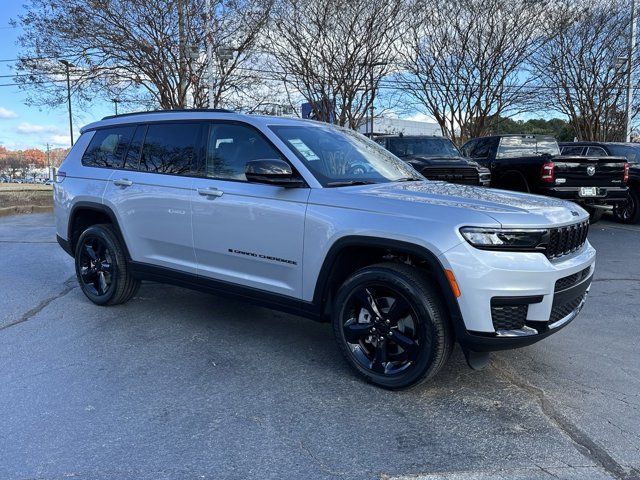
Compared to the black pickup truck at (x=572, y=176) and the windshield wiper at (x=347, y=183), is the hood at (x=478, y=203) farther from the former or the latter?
Result: the black pickup truck at (x=572, y=176)

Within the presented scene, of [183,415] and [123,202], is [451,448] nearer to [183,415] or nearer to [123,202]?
[183,415]

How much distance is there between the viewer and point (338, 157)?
4344 millimetres

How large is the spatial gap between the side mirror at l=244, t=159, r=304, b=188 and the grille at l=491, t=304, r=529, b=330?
1.59m

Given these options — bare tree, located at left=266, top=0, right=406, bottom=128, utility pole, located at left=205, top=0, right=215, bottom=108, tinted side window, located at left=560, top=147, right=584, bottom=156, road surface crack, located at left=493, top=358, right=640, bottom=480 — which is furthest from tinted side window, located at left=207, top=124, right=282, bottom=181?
bare tree, located at left=266, top=0, right=406, bottom=128

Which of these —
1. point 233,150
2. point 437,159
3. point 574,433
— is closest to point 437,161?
point 437,159

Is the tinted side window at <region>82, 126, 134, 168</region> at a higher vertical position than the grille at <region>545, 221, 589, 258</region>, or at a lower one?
higher

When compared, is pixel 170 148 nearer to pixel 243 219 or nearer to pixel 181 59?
pixel 243 219

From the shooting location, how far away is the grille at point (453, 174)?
33.2 ft

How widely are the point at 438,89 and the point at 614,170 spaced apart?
47.3 ft

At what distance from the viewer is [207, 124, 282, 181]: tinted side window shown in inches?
168

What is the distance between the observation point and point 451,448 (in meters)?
2.93

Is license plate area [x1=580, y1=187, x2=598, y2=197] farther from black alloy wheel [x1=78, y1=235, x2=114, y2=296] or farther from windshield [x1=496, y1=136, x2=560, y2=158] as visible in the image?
black alloy wheel [x1=78, y1=235, x2=114, y2=296]

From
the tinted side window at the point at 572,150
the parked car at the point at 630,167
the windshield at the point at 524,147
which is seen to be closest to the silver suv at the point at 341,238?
the windshield at the point at 524,147

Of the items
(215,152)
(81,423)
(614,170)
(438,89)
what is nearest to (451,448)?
(81,423)
